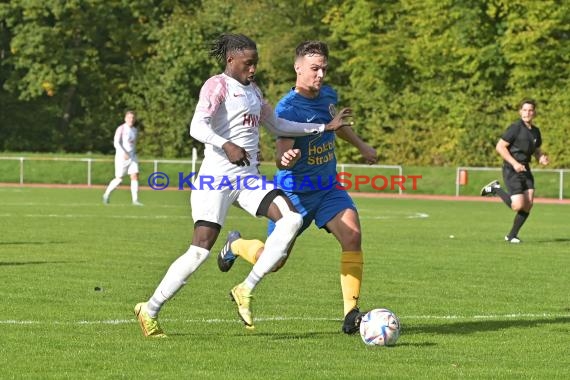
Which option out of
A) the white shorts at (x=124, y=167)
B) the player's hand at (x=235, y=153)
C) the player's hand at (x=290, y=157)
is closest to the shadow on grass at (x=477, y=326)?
the player's hand at (x=290, y=157)

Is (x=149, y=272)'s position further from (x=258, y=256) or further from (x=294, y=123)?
(x=294, y=123)

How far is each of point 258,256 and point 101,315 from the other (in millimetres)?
1319

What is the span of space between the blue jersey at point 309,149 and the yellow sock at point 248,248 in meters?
0.62

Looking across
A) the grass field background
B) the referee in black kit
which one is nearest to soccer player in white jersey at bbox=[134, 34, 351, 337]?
the grass field background

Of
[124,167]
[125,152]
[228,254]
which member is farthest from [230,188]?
[125,152]

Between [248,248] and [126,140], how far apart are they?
22.0 meters

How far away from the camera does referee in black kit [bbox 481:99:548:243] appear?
2070cm

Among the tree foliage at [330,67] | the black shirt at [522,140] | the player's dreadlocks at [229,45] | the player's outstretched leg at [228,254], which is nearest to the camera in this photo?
Answer: the player's dreadlocks at [229,45]

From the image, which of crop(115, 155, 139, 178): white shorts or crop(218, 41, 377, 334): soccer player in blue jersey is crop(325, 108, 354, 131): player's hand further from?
crop(115, 155, 139, 178): white shorts

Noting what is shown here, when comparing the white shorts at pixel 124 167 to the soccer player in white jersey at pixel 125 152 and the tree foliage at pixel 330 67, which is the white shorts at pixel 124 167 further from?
the tree foliage at pixel 330 67

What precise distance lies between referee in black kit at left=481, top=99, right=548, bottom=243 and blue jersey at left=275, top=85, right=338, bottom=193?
990 cm

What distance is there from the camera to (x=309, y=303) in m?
12.5

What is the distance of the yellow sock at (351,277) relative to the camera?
414 inches

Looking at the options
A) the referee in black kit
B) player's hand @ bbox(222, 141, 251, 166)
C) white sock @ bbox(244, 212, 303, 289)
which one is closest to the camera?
player's hand @ bbox(222, 141, 251, 166)
